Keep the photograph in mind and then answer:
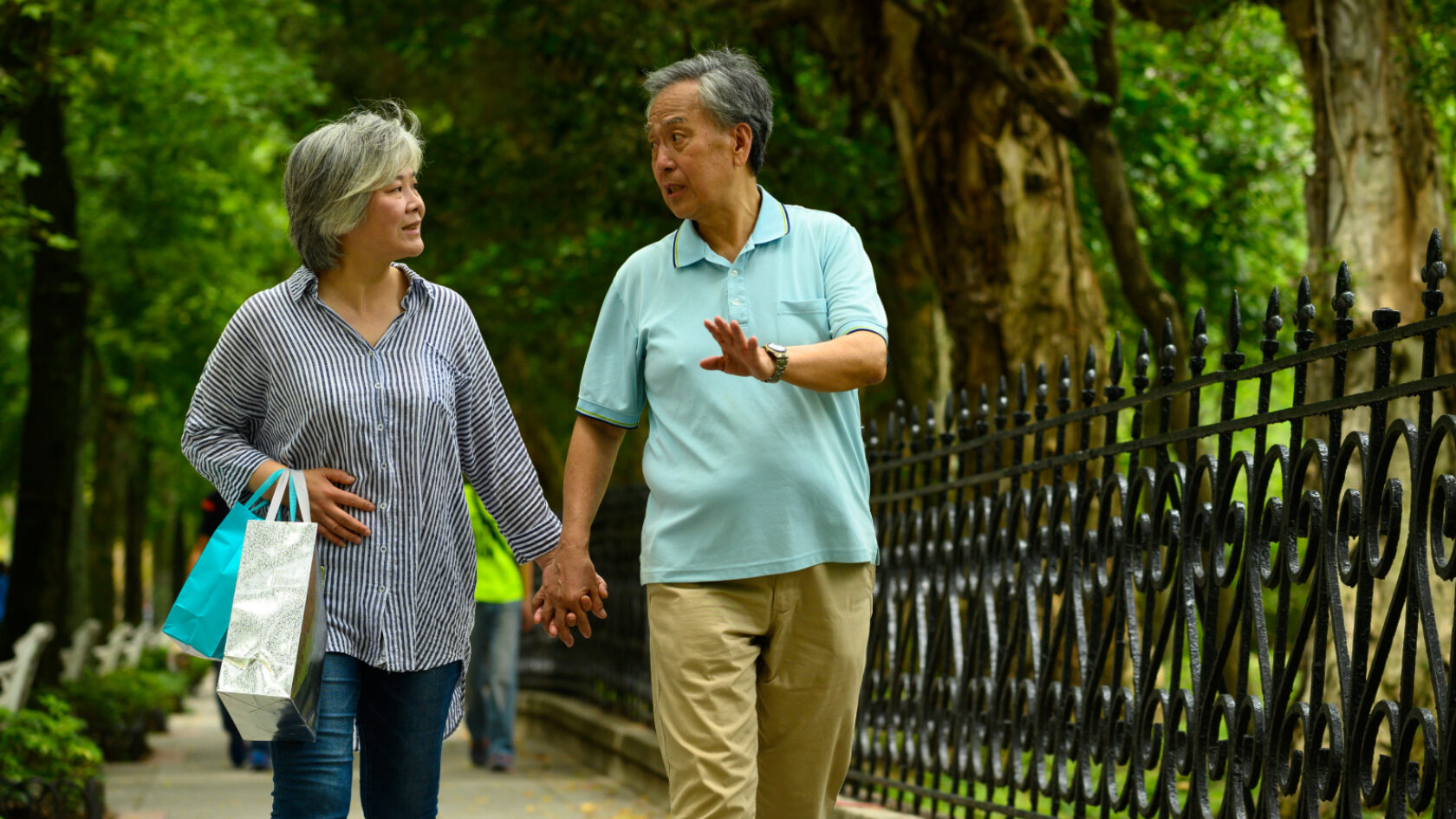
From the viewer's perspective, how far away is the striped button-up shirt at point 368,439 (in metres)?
3.68

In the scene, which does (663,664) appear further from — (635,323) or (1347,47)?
(1347,47)

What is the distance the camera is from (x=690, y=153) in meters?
3.90

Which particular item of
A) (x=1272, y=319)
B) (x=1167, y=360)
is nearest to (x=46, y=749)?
(x=1167, y=360)

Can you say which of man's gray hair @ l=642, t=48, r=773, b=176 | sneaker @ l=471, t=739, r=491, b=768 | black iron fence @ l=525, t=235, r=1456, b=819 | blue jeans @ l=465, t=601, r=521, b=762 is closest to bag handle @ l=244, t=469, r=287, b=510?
man's gray hair @ l=642, t=48, r=773, b=176

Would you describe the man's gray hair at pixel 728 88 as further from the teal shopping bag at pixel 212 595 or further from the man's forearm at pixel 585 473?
the teal shopping bag at pixel 212 595

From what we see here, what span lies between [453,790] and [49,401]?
4.82m

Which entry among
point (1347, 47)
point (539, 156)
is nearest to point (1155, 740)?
point (1347, 47)

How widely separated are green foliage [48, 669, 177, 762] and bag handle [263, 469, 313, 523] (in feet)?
28.0

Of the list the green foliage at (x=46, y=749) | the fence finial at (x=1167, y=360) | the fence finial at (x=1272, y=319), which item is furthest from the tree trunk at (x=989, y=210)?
the fence finial at (x=1272, y=319)

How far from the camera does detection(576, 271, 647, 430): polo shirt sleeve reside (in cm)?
406

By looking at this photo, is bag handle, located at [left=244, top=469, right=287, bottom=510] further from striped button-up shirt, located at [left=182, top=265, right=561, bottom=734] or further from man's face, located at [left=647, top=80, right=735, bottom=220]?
man's face, located at [left=647, top=80, right=735, bottom=220]

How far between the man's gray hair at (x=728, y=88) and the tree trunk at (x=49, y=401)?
8735mm

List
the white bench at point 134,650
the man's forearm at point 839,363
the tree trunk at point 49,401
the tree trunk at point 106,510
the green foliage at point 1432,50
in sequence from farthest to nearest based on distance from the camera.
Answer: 1. the tree trunk at point 106,510
2. the white bench at point 134,650
3. the tree trunk at point 49,401
4. the green foliage at point 1432,50
5. the man's forearm at point 839,363

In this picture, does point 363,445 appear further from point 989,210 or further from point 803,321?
point 989,210
